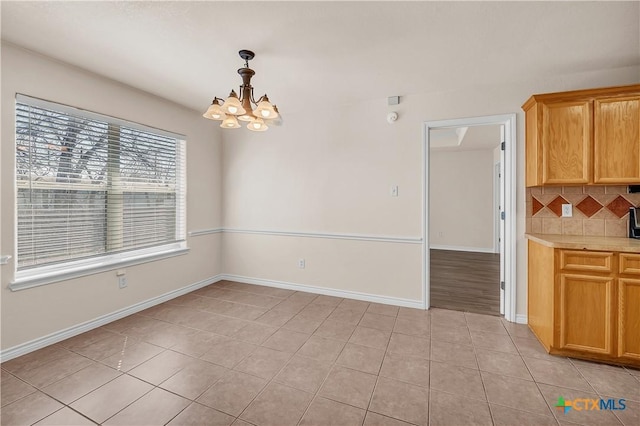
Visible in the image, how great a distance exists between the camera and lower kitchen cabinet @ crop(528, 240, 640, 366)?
197 centimetres

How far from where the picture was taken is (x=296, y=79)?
273cm

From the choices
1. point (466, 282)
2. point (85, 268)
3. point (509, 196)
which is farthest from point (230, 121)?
point (466, 282)

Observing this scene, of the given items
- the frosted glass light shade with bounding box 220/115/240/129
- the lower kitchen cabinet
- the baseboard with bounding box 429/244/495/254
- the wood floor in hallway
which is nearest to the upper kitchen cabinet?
the lower kitchen cabinet

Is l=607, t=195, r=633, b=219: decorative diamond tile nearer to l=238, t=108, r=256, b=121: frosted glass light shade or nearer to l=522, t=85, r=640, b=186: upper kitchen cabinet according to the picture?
l=522, t=85, r=640, b=186: upper kitchen cabinet

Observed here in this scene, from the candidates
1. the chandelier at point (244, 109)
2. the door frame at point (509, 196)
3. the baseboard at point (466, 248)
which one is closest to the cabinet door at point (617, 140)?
the door frame at point (509, 196)

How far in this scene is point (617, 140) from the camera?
223 cm

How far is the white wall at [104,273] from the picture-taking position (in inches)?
83.4

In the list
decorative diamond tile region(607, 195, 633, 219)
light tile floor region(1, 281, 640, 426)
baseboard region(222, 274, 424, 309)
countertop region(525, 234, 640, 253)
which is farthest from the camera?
baseboard region(222, 274, 424, 309)

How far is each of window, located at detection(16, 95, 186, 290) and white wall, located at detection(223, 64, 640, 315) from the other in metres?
1.05

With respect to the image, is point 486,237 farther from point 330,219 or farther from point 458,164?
point 330,219

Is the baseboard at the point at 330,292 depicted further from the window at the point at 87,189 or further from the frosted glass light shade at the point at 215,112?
the frosted glass light shade at the point at 215,112

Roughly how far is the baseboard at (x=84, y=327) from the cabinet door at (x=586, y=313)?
→ 13.1ft

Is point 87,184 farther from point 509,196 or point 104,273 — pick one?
point 509,196

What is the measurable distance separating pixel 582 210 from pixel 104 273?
4681mm
